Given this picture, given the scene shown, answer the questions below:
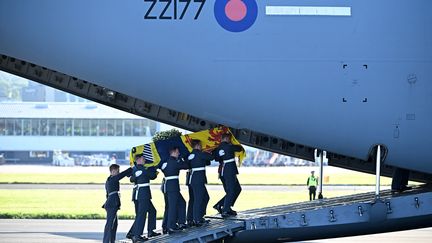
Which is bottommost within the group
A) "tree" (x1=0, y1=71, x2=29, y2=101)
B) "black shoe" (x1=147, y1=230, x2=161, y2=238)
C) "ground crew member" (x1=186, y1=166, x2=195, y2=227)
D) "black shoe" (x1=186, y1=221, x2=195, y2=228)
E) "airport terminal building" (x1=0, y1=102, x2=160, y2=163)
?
"black shoe" (x1=147, y1=230, x2=161, y2=238)

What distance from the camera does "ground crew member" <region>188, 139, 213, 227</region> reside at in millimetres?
12086

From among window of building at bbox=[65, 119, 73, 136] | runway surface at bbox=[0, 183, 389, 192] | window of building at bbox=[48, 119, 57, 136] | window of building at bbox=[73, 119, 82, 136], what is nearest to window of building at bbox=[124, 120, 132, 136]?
window of building at bbox=[73, 119, 82, 136]

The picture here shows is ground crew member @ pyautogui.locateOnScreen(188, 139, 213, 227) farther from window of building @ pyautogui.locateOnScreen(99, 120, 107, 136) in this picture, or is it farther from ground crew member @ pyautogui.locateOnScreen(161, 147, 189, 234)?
window of building @ pyautogui.locateOnScreen(99, 120, 107, 136)

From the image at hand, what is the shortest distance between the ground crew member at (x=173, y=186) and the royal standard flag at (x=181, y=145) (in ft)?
0.51

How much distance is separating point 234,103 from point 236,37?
93 centimetres

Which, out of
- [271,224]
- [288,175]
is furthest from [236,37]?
[288,175]

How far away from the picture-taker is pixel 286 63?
1076 centimetres

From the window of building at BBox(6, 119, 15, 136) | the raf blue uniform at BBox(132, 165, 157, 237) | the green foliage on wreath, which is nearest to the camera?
the raf blue uniform at BBox(132, 165, 157, 237)

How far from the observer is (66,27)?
10820mm

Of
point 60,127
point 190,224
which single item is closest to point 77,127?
point 60,127

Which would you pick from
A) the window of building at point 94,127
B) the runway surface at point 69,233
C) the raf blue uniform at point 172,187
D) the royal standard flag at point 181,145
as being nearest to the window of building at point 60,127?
the window of building at point 94,127

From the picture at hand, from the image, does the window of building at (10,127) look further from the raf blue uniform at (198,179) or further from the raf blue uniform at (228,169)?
the raf blue uniform at (228,169)

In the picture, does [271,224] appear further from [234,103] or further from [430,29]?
[430,29]

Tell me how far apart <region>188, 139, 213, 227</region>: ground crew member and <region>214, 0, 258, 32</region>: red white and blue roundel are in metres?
2.22
